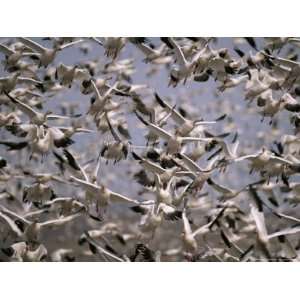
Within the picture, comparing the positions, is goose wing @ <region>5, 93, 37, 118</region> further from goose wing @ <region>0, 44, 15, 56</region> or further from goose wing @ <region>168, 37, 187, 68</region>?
goose wing @ <region>168, 37, 187, 68</region>

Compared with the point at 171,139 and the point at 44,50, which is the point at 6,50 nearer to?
the point at 44,50

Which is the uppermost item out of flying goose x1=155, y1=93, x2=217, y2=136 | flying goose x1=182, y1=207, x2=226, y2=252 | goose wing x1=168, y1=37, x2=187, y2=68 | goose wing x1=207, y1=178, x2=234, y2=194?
goose wing x1=168, y1=37, x2=187, y2=68

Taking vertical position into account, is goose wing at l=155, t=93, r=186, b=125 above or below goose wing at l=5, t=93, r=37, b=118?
above

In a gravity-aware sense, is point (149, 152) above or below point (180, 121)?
below

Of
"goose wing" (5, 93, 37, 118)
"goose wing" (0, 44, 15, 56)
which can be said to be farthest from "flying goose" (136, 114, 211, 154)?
"goose wing" (0, 44, 15, 56)

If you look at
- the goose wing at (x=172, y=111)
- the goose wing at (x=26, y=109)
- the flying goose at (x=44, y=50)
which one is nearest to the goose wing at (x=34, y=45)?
the flying goose at (x=44, y=50)

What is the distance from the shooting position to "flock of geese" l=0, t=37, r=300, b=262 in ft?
8.26

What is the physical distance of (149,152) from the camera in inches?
100

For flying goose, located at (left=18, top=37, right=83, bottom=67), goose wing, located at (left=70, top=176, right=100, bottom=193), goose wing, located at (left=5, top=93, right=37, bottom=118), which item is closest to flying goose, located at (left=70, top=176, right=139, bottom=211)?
goose wing, located at (left=70, top=176, right=100, bottom=193)

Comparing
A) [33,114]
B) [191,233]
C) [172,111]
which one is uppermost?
[172,111]

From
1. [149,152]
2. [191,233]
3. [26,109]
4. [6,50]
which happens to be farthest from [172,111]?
[6,50]
